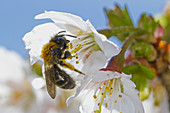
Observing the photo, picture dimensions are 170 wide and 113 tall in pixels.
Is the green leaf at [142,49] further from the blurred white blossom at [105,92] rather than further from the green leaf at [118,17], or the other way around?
the blurred white blossom at [105,92]

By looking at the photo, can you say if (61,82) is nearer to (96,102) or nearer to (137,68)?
(96,102)

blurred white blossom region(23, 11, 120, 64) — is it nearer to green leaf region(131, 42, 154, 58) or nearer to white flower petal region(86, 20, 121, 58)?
white flower petal region(86, 20, 121, 58)

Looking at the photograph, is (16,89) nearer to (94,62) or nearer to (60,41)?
(60,41)

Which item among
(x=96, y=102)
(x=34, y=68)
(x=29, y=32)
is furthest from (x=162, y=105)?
(x=29, y=32)

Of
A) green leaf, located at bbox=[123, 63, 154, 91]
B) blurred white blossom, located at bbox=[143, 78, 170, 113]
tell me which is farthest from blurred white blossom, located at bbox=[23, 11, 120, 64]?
blurred white blossom, located at bbox=[143, 78, 170, 113]

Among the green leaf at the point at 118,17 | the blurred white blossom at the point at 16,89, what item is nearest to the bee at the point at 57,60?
the green leaf at the point at 118,17

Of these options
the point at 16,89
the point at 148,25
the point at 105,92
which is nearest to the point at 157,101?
the point at 148,25
